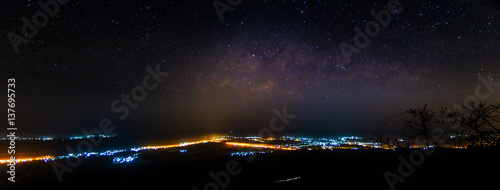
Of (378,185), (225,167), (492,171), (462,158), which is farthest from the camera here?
(225,167)

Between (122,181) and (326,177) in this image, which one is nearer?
(326,177)

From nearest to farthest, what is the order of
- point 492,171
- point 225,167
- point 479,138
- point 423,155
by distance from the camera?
point 492,171 → point 479,138 → point 423,155 → point 225,167

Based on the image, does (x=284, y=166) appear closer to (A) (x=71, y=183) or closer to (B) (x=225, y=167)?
(B) (x=225, y=167)

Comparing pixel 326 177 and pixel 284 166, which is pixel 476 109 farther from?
pixel 284 166

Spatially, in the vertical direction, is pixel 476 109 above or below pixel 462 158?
above

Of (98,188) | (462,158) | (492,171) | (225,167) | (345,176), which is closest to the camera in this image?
(492,171)

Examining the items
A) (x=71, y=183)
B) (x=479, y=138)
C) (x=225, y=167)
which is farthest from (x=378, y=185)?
(x=71, y=183)

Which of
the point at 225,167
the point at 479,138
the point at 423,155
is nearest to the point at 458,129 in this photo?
the point at 479,138

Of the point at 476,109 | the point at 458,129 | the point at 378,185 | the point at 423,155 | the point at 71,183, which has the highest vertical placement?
the point at 71,183

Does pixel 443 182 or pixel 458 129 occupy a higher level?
pixel 458 129
